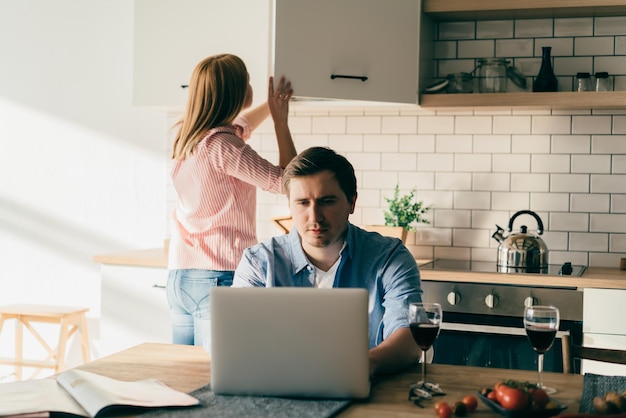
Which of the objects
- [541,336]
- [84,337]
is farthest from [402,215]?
[541,336]

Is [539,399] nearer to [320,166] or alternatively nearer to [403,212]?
[320,166]

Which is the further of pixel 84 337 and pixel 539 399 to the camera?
pixel 84 337

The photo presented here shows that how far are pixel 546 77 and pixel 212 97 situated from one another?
1.64 meters

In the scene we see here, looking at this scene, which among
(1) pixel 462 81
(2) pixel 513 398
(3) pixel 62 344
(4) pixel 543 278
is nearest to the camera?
(2) pixel 513 398

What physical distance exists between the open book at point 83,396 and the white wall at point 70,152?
2814 millimetres

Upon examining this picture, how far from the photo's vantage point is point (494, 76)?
393 centimetres

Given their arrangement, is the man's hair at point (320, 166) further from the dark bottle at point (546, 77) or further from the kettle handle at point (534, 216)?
the dark bottle at point (546, 77)

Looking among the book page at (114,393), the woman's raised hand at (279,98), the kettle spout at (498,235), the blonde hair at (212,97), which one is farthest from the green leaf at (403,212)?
the book page at (114,393)

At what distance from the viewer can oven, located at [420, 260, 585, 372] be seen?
11.0ft

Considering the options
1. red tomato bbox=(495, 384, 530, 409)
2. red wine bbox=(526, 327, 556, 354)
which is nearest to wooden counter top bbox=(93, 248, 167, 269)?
red wine bbox=(526, 327, 556, 354)

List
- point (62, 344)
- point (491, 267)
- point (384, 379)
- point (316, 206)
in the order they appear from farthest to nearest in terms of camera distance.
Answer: point (62, 344), point (491, 267), point (316, 206), point (384, 379)

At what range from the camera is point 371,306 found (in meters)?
2.34

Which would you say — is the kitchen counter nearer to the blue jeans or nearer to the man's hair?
the blue jeans

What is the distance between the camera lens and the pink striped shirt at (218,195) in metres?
3.08
